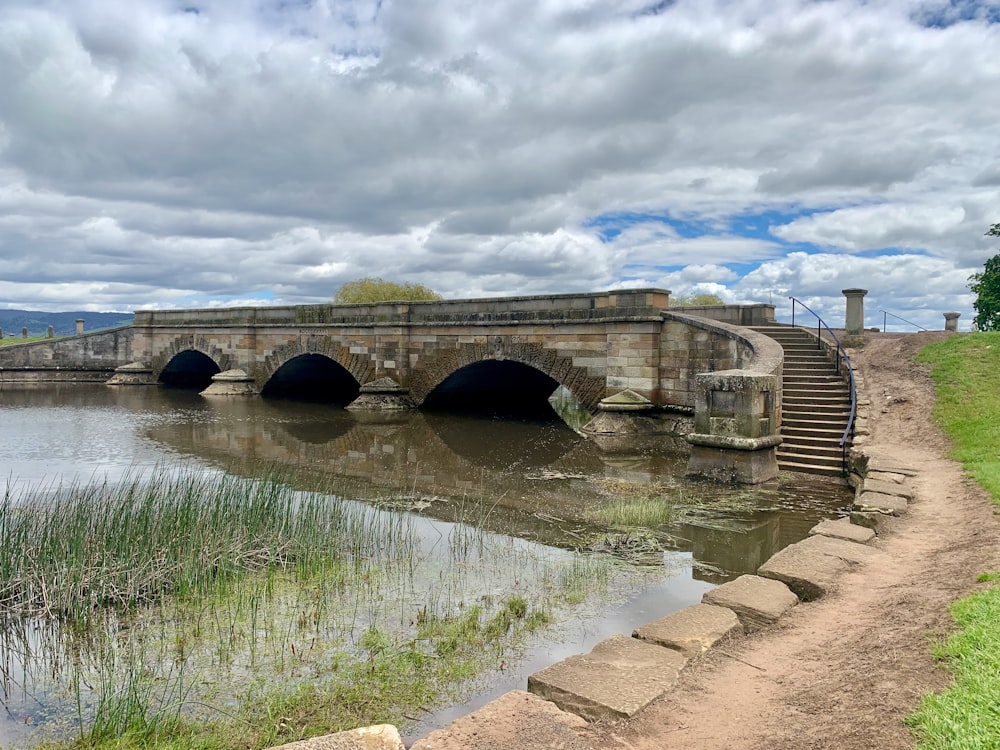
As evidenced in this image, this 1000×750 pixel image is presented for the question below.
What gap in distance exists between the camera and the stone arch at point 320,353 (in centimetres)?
2184

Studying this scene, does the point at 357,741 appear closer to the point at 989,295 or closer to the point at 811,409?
the point at 811,409

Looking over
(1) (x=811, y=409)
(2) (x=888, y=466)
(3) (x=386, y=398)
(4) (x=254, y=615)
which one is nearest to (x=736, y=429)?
(2) (x=888, y=466)

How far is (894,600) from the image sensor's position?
14.8ft

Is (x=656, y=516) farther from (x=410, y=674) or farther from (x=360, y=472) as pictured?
(x=360, y=472)

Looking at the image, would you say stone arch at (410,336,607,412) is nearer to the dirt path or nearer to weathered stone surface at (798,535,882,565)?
weathered stone surface at (798,535,882,565)

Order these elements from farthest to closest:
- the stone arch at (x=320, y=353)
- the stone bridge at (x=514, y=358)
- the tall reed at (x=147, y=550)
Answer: the stone arch at (x=320, y=353) → the stone bridge at (x=514, y=358) → the tall reed at (x=147, y=550)

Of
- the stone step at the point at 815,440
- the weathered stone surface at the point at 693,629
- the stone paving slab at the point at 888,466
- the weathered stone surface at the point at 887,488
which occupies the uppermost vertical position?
the stone step at the point at 815,440

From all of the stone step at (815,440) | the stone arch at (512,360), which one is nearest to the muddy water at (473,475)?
the stone arch at (512,360)

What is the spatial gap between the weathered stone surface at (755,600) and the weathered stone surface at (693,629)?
11cm

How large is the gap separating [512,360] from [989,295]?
744 inches

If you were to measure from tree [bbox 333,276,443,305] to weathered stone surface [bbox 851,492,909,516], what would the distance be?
37533mm

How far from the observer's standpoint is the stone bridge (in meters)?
10.2

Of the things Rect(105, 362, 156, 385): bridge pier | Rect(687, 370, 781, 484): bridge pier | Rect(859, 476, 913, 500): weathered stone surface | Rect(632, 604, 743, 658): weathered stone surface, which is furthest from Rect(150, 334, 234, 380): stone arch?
Rect(632, 604, 743, 658): weathered stone surface

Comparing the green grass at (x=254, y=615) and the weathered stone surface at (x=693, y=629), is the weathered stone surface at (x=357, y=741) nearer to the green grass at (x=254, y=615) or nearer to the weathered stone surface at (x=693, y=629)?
the green grass at (x=254, y=615)
